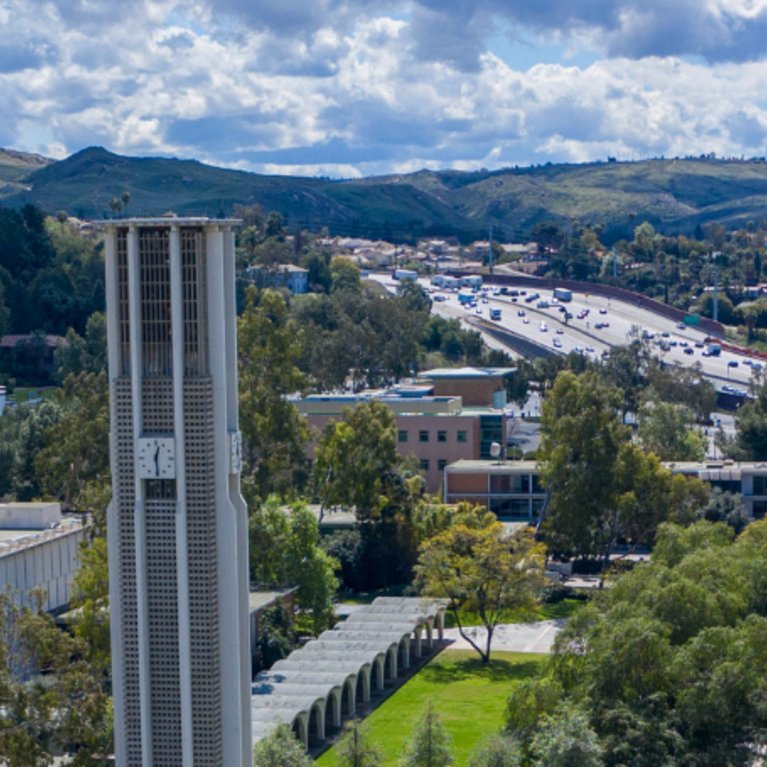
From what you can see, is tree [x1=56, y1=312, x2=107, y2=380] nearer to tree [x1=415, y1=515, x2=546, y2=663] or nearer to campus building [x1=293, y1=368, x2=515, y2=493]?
campus building [x1=293, y1=368, x2=515, y2=493]

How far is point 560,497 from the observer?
215 ft

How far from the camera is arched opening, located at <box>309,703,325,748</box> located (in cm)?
4397

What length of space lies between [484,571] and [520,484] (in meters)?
20.6

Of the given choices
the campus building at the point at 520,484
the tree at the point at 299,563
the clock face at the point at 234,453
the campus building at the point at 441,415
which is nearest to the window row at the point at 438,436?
the campus building at the point at 441,415

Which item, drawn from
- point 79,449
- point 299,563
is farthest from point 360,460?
point 79,449

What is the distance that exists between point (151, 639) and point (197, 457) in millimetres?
4242

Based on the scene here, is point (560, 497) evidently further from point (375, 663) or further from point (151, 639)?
point (151, 639)

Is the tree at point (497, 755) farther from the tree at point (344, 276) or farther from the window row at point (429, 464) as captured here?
the tree at point (344, 276)

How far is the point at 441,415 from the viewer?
83250 mm

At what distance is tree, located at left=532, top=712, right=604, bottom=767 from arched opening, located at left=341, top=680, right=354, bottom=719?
13260 millimetres

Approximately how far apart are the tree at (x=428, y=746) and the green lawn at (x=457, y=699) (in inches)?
231

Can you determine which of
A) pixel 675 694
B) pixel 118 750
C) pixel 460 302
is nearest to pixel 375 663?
pixel 675 694

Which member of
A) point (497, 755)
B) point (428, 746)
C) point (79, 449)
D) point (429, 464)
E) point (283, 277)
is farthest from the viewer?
point (283, 277)

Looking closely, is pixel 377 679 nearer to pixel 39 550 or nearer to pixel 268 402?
pixel 39 550
